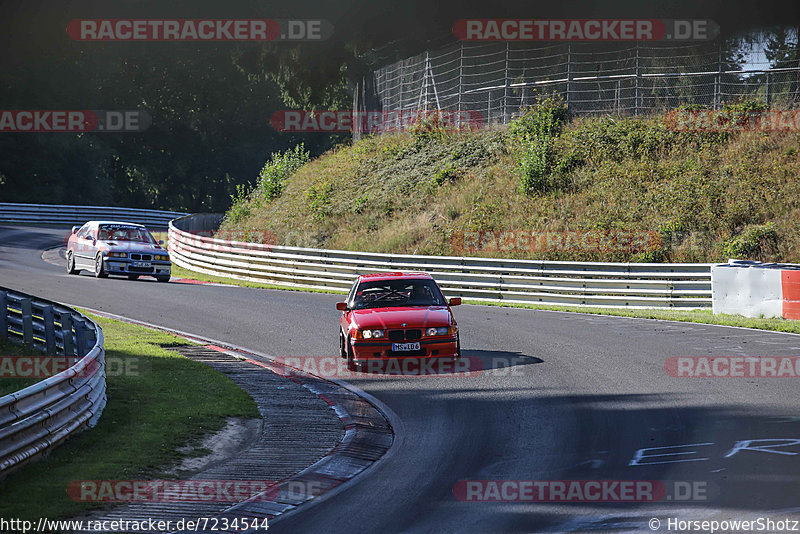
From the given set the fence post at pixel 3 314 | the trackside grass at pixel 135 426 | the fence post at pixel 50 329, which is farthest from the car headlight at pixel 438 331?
the fence post at pixel 3 314

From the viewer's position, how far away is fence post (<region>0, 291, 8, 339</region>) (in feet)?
54.6

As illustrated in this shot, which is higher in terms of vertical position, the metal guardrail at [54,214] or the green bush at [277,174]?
the green bush at [277,174]

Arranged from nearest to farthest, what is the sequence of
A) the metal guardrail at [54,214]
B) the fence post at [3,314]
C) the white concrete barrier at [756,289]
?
the fence post at [3,314] → the white concrete barrier at [756,289] → the metal guardrail at [54,214]

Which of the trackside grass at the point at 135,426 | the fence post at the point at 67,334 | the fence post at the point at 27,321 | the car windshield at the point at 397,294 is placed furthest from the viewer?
the fence post at the point at 27,321

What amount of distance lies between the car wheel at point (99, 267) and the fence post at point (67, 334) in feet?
48.3

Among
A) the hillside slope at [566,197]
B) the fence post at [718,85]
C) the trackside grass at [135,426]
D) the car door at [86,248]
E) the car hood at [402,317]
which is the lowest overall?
the trackside grass at [135,426]

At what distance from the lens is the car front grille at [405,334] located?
14.3 metres

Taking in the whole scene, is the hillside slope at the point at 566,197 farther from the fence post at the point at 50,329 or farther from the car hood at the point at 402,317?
the fence post at the point at 50,329

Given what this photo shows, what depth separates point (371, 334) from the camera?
14.4 meters

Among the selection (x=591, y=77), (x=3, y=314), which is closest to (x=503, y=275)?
(x=591, y=77)

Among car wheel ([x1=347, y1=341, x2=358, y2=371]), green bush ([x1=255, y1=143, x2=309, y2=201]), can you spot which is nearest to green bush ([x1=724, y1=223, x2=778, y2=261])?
car wheel ([x1=347, y1=341, x2=358, y2=371])

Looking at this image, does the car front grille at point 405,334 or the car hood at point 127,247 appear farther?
the car hood at point 127,247

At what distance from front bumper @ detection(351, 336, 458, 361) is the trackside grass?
203 cm

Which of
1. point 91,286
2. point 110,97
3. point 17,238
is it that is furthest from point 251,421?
point 110,97
